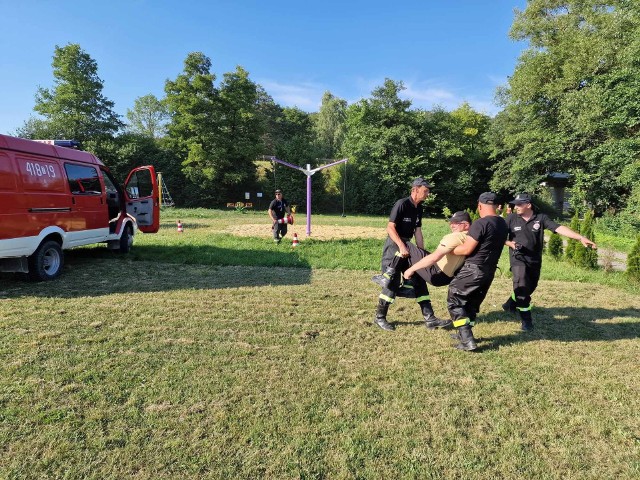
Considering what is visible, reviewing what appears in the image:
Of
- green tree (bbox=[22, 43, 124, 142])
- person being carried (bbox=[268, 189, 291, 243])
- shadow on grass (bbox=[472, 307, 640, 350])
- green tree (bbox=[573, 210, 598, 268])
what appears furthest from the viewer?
green tree (bbox=[22, 43, 124, 142])

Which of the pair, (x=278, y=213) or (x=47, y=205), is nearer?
(x=47, y=205)

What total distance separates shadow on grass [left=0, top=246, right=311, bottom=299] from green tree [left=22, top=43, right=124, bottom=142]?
2395cm

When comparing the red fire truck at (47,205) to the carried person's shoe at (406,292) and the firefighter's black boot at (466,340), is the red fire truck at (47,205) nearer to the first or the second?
the carried person's shoe at (406,292)

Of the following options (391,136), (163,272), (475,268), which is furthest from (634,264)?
(391,136)

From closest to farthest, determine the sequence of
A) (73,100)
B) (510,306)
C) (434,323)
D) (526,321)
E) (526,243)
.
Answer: (434,323) < (526,321) < (526,243) < (510,306) < (73,100)

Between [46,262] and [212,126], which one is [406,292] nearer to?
[46,262]

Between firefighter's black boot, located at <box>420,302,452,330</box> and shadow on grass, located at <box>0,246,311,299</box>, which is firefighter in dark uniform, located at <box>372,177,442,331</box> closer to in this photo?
firefighter's black boot, located at <box>420,302,452,330</box>

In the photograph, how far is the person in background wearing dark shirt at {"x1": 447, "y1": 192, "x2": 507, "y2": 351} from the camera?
408 centimetres

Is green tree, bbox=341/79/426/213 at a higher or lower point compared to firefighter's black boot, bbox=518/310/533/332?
higher

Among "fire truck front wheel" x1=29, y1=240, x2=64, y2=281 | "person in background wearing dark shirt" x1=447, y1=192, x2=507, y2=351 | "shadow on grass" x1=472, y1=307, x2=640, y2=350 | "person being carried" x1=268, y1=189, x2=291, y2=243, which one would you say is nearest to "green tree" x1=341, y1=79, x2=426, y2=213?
"person being carried" x1=268, y1=189, x2=291, y2=243

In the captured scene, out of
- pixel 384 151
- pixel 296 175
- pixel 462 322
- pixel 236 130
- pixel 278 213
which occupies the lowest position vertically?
pixel 462 322

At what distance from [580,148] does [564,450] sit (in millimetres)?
26154

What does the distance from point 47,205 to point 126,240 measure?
9.36 feet

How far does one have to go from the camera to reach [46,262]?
6.72 metres
